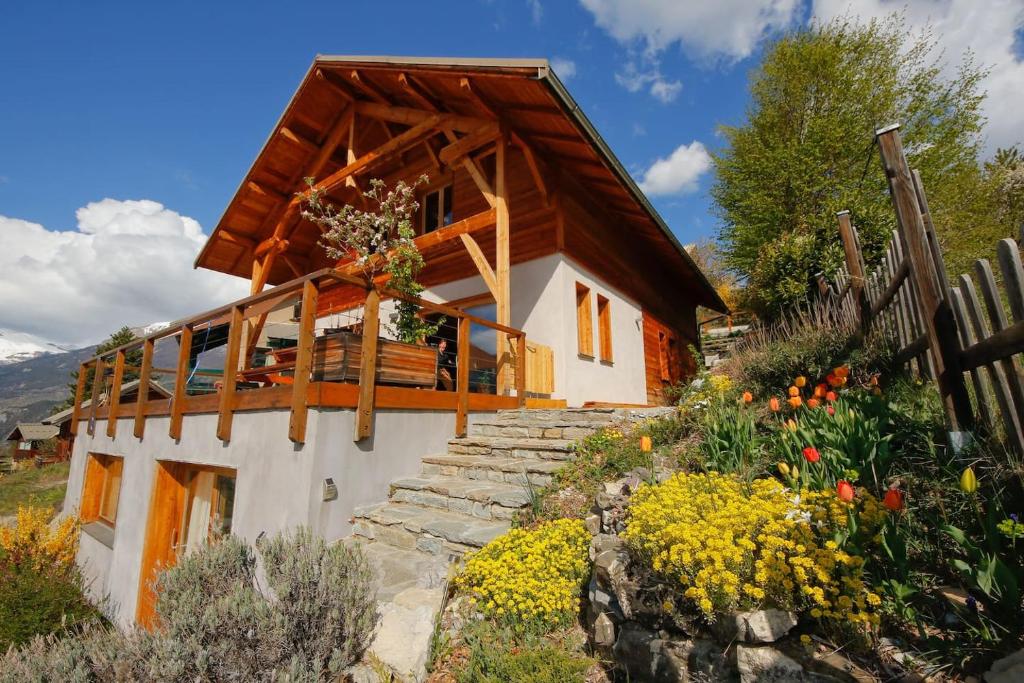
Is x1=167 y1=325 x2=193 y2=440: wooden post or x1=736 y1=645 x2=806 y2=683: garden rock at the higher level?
x1=167 y1=325 x2=193 y2=440: wooden post

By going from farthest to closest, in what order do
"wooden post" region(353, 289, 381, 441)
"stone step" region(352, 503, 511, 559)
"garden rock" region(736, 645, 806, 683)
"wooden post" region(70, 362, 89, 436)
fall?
"wooden post" region(70, 362, 89, 436), "wooden post" region(353, 289, 381, 441), "stone step" region(352, 503, 511, 559), "garden rock" region(736, 645, 806, 683)

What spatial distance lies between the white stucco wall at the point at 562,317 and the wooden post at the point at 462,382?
2545 mm

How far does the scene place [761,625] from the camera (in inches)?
78.3

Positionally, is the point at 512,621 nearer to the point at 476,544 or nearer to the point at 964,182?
the point at 476,544

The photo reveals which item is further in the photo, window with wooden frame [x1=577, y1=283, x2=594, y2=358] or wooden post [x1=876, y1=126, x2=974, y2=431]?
window with wooden frame [x1=577, y1=283, x2=594, y2=358]

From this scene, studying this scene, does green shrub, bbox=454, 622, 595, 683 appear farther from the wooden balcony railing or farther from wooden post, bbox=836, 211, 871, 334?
wooden post, bbox=836, 211, 871, 334

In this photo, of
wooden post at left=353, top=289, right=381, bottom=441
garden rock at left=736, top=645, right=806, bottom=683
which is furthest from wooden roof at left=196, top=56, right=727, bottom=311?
garden rock at left=736, top=645, right=806, bottom=683

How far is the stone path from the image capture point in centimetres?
279

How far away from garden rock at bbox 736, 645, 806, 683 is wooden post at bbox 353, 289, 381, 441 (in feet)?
12.0

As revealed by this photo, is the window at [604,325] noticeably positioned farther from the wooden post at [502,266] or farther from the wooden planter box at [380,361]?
the wooden planter box at [380,361]

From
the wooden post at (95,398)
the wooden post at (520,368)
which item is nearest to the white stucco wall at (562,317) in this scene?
the wooden post at (520,368)

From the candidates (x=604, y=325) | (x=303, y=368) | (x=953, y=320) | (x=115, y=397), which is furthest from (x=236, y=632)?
(x=604, y=325)

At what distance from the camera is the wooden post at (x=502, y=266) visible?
7.26 m

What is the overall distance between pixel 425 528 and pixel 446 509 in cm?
45
